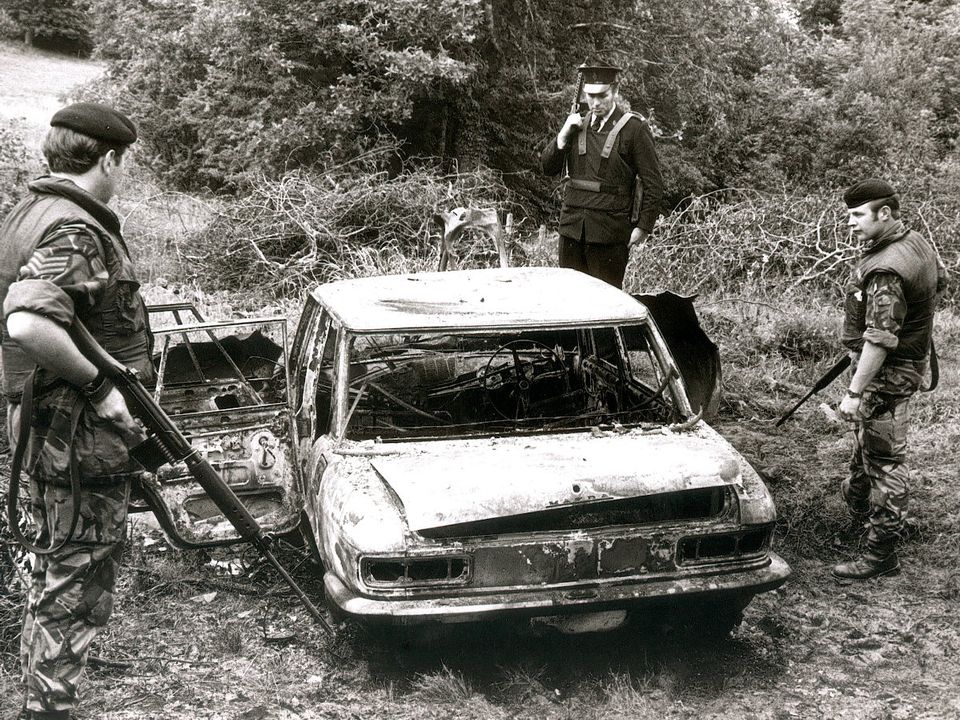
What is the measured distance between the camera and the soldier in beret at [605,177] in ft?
21.9

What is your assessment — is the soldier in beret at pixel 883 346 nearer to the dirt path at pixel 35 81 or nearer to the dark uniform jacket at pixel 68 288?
the dark uniform jacket at pixel 68 288

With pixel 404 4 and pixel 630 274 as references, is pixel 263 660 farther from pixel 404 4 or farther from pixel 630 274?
pixel 404 4

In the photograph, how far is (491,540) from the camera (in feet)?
11.2

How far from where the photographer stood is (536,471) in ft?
11.7

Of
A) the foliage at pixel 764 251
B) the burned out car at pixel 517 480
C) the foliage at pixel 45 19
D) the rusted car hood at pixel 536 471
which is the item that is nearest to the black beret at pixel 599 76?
the burned out car at pixel 517 480

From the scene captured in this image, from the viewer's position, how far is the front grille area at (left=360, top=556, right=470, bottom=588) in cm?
337

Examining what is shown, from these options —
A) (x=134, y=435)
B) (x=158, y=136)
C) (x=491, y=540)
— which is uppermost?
(x=134, y=435)

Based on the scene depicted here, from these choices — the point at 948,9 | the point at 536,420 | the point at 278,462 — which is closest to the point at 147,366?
the point at 278,462

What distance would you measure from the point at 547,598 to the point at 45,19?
25583mm

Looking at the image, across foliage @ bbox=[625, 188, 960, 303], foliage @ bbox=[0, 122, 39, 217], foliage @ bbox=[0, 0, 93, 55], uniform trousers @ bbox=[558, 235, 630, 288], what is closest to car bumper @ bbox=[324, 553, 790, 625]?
uniform trousers @ bbox=[558, 235, 630, 288]

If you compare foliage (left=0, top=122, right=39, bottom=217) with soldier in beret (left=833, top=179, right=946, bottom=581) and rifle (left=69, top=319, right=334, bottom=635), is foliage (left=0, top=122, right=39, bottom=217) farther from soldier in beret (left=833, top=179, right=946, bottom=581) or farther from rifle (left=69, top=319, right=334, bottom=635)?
soldier in beret (left=833, top=179, right=946, bottom=581)

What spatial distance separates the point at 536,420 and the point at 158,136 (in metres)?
13.8

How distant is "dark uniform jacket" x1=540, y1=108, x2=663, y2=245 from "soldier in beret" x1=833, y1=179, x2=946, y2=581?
212cm

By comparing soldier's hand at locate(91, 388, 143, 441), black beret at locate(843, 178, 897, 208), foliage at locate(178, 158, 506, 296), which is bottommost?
foliage at locate(178, 158, 506, 296)
